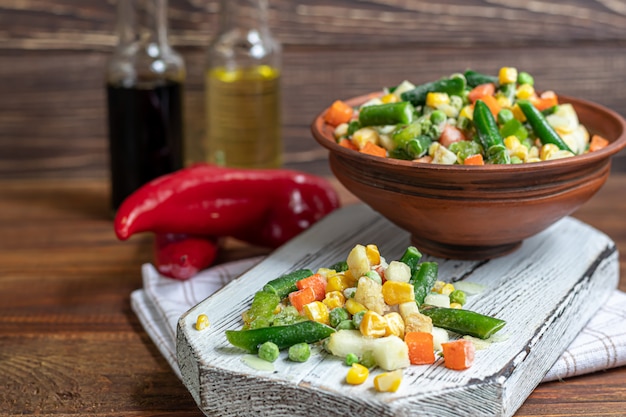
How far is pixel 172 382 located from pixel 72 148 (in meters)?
1.22

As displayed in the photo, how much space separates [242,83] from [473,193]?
2.80ft

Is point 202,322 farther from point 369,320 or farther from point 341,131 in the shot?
point 341,131

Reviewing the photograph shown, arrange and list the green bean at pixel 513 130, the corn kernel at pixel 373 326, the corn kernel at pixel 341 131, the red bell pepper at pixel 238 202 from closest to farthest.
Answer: the corn kernel at pixel 373 326 < the green bean at pixel 513 130 < the corn kernel at pixel 341 131 < the red bell pepper at pixel 238 202

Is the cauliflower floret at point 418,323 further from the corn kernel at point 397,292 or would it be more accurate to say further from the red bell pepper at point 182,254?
the red bell pepper at point 182,254

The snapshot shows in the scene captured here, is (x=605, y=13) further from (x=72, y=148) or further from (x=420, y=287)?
(x=72, y=148)

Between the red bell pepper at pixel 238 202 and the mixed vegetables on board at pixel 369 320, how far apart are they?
1.59 feet

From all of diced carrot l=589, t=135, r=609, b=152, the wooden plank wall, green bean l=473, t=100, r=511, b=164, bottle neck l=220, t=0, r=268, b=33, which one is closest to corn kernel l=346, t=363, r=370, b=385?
green bean l=473, t=100, r=511, b=164

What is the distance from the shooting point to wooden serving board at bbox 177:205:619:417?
1213 mm

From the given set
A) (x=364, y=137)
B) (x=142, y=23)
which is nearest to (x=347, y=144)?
(x=364, y=137)

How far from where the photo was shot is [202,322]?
1.37 metres

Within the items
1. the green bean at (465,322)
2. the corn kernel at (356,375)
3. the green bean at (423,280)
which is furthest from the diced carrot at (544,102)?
the corn kernel at (356,375)

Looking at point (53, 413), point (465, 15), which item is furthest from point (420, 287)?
point (465, 15)

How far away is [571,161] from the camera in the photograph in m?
1.50

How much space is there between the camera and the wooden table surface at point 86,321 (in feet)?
4.60
